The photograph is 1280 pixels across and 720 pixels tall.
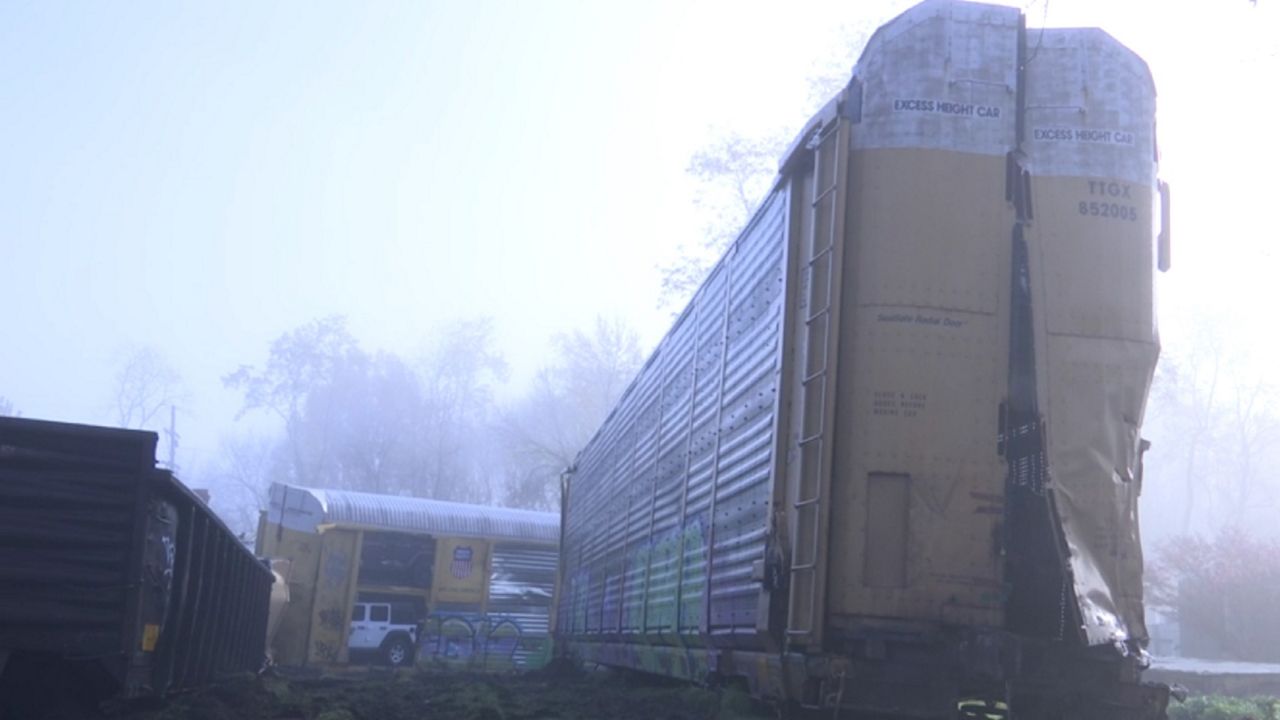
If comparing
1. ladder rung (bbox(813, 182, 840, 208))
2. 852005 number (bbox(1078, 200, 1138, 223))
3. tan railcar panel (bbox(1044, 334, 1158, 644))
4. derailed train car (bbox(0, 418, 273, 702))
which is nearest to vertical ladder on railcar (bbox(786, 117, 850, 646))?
ladder rung (bbox(813, 182, 840, 208))

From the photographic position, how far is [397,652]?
96.6 feet

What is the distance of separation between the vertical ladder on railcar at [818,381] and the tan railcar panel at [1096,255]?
3.89 ft

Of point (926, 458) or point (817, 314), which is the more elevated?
point (817, 314)

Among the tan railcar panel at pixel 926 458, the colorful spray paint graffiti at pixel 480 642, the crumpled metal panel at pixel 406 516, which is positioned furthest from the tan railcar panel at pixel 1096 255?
the crumpled metal panel at pixel 406 516

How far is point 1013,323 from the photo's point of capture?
728cm

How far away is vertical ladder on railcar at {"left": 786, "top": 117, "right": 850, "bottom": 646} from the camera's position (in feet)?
22.8

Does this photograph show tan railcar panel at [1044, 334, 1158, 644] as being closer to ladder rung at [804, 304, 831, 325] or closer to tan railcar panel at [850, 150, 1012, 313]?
tan railcar panel at [850, 150, 1012, 313]

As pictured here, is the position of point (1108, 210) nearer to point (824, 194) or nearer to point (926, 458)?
point (824, 194)

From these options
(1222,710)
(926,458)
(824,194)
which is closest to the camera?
(926,458)

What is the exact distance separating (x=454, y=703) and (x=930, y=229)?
6.62 metres

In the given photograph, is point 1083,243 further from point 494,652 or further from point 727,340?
point 494,652

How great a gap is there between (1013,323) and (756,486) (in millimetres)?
1881

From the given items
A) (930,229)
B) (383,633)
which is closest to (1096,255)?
(930,229)

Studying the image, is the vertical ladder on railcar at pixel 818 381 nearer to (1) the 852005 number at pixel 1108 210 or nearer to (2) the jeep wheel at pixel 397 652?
(1) the 852005 number at pixel 1108 210
